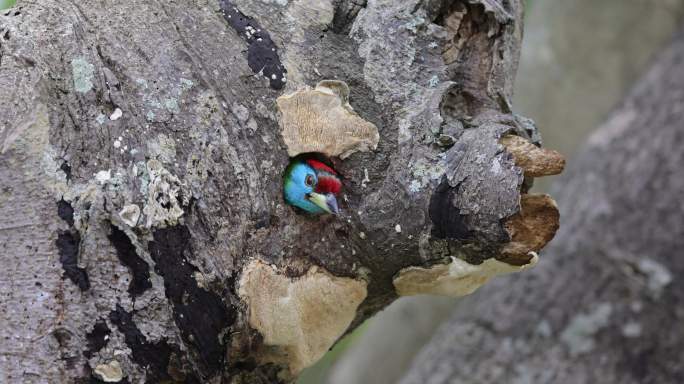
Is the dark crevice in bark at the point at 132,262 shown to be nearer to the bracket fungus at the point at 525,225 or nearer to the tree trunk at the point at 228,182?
the tree trunk at the point at 228,182

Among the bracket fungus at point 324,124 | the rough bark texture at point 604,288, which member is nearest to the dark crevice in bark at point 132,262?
the bracket fungus at point 324,124

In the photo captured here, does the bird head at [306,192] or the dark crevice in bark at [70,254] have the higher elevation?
the bird head at [306,192]

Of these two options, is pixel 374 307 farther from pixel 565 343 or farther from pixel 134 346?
pixel 565 343

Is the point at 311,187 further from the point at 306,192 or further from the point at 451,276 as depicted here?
the point at 451,276

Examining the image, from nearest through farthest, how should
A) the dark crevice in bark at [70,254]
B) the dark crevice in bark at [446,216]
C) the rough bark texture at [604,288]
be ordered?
1. the dark crevice in bark at [70,254]
2. the dark crevice in bark at [446,216]
3. the rough bark texture at [604,288]

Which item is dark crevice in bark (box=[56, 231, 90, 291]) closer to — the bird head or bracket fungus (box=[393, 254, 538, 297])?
the bird head

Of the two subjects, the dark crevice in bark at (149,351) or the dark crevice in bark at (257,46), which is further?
the dark crevice in bark at (257,46)

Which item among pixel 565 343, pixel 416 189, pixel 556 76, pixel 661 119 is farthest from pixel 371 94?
pixel 556 76

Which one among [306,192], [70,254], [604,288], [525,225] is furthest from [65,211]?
[604,288]

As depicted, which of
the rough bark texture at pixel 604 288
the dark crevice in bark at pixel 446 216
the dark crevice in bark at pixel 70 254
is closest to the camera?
the dark crevice in bark at pixel 70 254

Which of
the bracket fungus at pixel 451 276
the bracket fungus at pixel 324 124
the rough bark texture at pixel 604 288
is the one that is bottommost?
the rough bark texture at pixel 604 288
